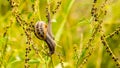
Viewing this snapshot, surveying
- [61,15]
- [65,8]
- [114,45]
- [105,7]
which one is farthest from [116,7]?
[105,7]

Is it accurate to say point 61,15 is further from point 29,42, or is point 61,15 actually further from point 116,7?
point 29,42

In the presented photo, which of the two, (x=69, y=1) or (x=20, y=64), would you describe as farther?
(x=20, y=64)

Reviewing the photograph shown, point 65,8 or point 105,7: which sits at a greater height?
point 65,8

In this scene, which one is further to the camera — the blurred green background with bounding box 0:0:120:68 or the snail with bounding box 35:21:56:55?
the blurred green background with bounding box 0:0:120:68

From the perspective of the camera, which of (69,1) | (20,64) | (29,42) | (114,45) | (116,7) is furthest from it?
(116,7)

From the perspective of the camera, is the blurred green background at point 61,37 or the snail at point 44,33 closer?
the snail at point 44,33

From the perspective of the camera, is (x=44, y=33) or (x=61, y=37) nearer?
(x=44, y=33)

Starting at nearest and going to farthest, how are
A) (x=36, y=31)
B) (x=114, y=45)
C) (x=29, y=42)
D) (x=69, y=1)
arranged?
(x=36, y=31)
(x=29, y=42)
(x=69, y=1)
(x=114, y=45)

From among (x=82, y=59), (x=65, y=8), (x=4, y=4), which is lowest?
(x=82, y=59)
